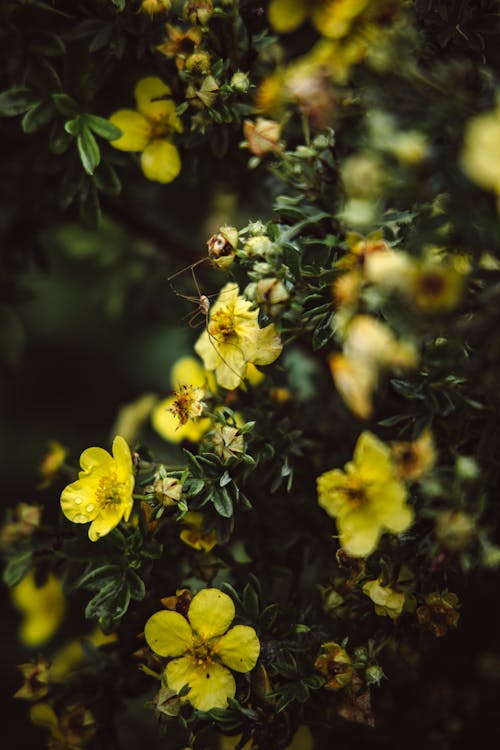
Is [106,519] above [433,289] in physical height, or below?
below

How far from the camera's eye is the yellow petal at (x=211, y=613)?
1.09 metres

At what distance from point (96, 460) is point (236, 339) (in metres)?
0.30

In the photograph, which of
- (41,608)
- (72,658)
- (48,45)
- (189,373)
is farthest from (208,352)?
(41,608)

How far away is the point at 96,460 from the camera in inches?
46.3

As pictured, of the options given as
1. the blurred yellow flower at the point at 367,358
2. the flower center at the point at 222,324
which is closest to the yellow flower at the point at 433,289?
the blurred yellow flower at the point at 367,358

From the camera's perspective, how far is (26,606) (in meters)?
1.78

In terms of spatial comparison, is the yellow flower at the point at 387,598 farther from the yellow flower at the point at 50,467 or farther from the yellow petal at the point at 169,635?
the yellow flower at the point at 50,467

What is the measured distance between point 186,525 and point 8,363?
891 mm

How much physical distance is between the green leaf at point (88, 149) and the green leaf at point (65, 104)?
0.04 meters

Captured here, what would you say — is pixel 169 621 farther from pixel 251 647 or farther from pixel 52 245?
pixel 52 245

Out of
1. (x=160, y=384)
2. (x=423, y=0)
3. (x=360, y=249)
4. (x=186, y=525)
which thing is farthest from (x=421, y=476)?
(x=160, y=384)

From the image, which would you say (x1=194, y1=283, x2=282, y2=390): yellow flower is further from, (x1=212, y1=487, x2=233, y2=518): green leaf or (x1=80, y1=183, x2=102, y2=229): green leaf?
(x1=80, y1=183, x2=102, y2=229): green leaf

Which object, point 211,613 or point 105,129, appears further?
point 105,129

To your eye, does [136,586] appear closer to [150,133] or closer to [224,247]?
[224,247]
